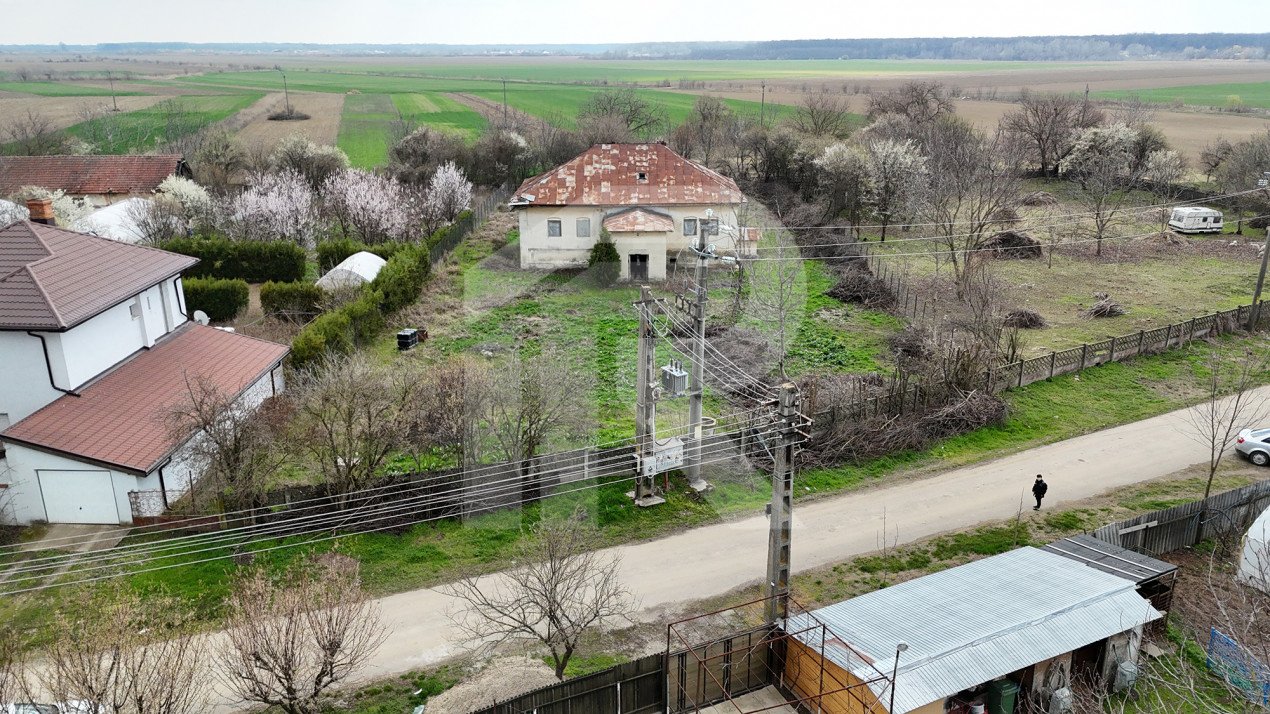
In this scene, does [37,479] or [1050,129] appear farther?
[1050,129]

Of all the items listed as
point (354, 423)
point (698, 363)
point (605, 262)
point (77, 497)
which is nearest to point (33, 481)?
point (77, 497)

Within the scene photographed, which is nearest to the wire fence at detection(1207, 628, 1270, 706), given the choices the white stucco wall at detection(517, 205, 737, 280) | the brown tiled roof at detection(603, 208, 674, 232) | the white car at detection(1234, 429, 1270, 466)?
the white car at detection(1234, 429, 1270, 466)

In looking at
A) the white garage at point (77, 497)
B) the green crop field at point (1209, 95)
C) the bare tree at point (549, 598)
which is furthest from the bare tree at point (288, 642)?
the green crop field at point (1209, 95)

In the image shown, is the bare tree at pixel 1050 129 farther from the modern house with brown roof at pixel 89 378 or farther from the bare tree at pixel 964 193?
the modern house with brown roof at pixel 89 378

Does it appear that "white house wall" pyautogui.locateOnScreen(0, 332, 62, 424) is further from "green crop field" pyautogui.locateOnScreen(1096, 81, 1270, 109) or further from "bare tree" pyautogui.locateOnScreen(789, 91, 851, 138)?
"green crop field" pyautogui.locateOnScreen(1096, 81, 1270, 109)

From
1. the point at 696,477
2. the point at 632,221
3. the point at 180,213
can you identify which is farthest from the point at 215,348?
the point at 180,213

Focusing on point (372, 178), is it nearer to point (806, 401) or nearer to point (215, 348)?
point (215, 348)

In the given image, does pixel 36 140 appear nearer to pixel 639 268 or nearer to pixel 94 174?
pixel 94 174
